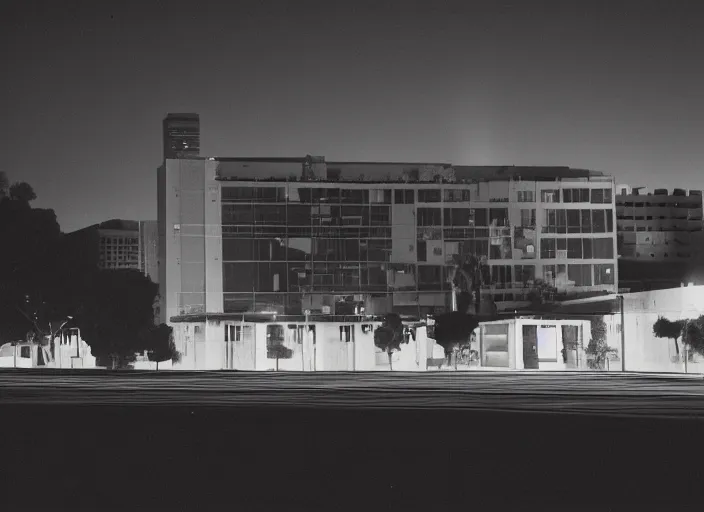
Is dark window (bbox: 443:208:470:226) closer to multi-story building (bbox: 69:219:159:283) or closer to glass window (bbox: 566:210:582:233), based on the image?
glass window (bbox: 566:210:582:233)

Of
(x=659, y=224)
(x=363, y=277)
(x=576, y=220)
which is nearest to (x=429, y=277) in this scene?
(x=363, y=277)

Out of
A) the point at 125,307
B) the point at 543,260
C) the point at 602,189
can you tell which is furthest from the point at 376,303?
the point at 125,307

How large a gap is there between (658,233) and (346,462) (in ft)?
526

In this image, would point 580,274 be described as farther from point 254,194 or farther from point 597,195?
point 254,194

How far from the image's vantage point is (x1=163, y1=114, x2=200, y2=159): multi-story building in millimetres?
118312

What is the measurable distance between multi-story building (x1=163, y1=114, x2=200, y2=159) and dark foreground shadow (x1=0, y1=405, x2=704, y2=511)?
90775 mm

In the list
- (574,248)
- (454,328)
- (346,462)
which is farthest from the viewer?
(574,248)

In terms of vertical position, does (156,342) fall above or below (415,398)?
above

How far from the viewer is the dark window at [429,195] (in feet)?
380

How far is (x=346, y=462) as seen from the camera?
1888 cm

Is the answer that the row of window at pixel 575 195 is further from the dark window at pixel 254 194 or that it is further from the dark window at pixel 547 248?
the dark window at pixel 254 194

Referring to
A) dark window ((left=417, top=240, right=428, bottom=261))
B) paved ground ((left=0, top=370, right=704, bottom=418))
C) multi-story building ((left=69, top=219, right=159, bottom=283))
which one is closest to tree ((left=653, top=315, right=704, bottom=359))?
paved ground ((left=0, top=370, right=704, bottom=418))

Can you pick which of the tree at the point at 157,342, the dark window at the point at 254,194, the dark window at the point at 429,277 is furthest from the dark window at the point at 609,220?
the tree at the point at 157,342

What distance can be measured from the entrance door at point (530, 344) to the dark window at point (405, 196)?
2799 centimetres
